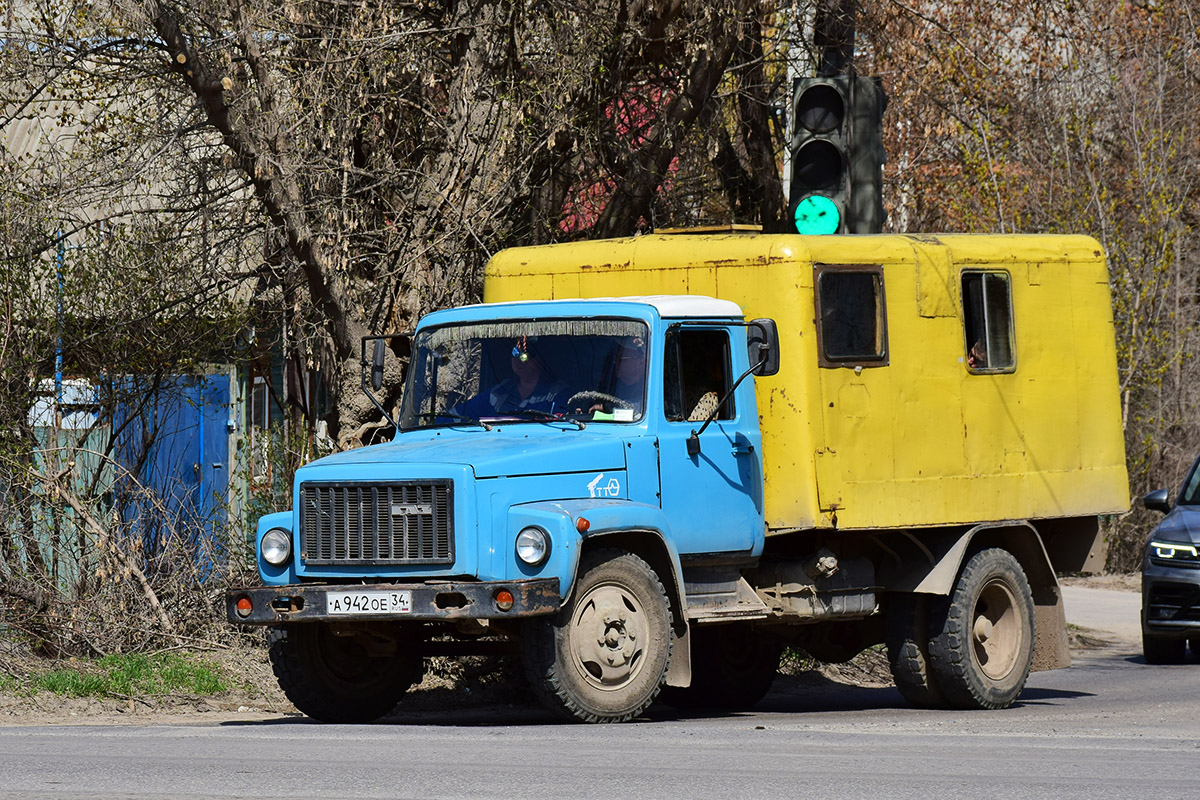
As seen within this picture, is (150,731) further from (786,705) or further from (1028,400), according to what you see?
(1028,400)

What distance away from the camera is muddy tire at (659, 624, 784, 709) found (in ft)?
43.5

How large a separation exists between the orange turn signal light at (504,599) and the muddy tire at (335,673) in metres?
1.49

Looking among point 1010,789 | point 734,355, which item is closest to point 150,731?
point 734,355

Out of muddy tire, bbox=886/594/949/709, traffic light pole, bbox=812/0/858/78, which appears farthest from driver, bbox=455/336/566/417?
traffic light pole, bbox=812/0/858/78

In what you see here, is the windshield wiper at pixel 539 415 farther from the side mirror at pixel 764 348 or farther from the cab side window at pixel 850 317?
the cab side window at pixel 850 317

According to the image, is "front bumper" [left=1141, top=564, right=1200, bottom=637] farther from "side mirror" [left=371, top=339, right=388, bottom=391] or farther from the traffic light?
"side mirror" [left=371, top=339, right=388, bottom=391]

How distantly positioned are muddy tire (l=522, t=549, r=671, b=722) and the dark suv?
21.6 ft

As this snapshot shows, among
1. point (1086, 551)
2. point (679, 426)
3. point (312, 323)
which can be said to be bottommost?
point (1086, 551)

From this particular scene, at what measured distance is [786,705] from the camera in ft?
44.2

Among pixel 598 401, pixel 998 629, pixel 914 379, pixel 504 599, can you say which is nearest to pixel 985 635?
pixel 998 629

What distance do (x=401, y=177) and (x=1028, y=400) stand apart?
4.85 meters

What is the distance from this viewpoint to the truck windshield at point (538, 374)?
10.9 metres

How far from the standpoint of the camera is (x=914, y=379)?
12.0 m

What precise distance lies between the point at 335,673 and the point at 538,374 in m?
2.06
